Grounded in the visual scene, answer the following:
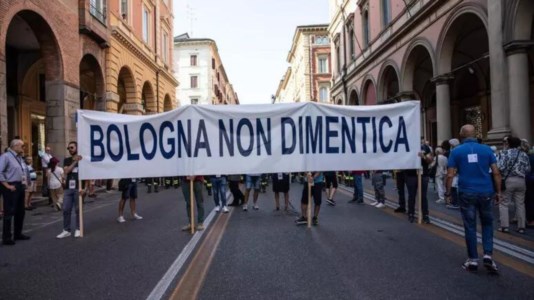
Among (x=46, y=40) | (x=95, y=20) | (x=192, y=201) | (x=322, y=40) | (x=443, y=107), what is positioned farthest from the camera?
(x=322, y=40)

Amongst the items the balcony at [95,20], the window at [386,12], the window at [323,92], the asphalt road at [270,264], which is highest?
the window at [323,92]

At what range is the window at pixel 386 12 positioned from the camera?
24.7 meters

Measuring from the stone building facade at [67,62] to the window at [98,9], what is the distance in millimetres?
51

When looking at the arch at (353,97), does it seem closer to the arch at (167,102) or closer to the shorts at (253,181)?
the arch at (167,102)

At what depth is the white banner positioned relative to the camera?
9242mm

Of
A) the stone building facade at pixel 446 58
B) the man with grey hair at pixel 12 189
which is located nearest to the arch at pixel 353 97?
the stone building facade at pixel 446 58

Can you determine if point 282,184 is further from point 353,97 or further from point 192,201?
point 353,97

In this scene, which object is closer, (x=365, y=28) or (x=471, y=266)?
(x=471, y=266)

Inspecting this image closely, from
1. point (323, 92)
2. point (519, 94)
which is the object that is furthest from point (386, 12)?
point (323, 92)

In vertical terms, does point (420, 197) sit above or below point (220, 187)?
below

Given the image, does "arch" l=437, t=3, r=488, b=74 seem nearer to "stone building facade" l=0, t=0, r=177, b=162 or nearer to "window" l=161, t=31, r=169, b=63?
"stone building facade" l=0, t=0, r=177, b=162

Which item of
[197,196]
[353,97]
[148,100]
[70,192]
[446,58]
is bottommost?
[197,196]

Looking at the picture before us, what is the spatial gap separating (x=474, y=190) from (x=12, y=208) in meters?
7.97

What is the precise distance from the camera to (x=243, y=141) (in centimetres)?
938
